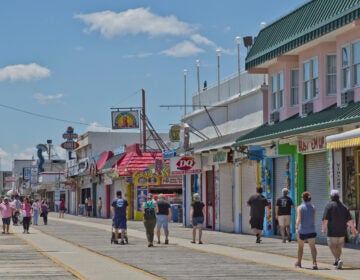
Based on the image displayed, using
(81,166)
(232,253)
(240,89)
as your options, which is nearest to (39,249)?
(232,253)

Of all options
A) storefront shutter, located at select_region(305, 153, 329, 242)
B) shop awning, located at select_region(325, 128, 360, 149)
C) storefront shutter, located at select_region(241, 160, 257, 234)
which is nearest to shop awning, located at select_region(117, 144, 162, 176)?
storefront shutter, located at select_region(241, 160, 257, 234)

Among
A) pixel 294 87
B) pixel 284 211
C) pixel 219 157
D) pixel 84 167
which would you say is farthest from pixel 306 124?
pixel 84 167

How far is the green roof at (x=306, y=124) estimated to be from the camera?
80.0ft

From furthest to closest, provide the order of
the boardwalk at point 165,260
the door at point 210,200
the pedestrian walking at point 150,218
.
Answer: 1. the door at point 210,200
2. the pedestrian walking at point 150,218
3. the boardwalk at point 165,260

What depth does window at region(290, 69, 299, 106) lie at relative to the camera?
32.0 metres

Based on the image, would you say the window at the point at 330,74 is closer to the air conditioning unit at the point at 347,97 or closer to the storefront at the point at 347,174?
the air conditioning unit at the point at 347,97

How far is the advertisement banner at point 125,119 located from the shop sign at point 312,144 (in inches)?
1457

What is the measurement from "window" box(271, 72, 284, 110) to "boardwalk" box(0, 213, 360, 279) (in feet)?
19.6

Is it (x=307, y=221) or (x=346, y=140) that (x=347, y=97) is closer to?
(x=346, y=140)

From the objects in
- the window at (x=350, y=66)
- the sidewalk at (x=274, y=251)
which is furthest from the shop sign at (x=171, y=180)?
the window at (x=350, y=66)

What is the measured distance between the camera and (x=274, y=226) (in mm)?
33094

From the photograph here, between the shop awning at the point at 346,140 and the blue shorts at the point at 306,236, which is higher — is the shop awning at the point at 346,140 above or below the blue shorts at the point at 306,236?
above

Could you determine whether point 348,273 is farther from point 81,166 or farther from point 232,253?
point 81,166

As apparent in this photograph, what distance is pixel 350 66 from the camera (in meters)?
26.7
